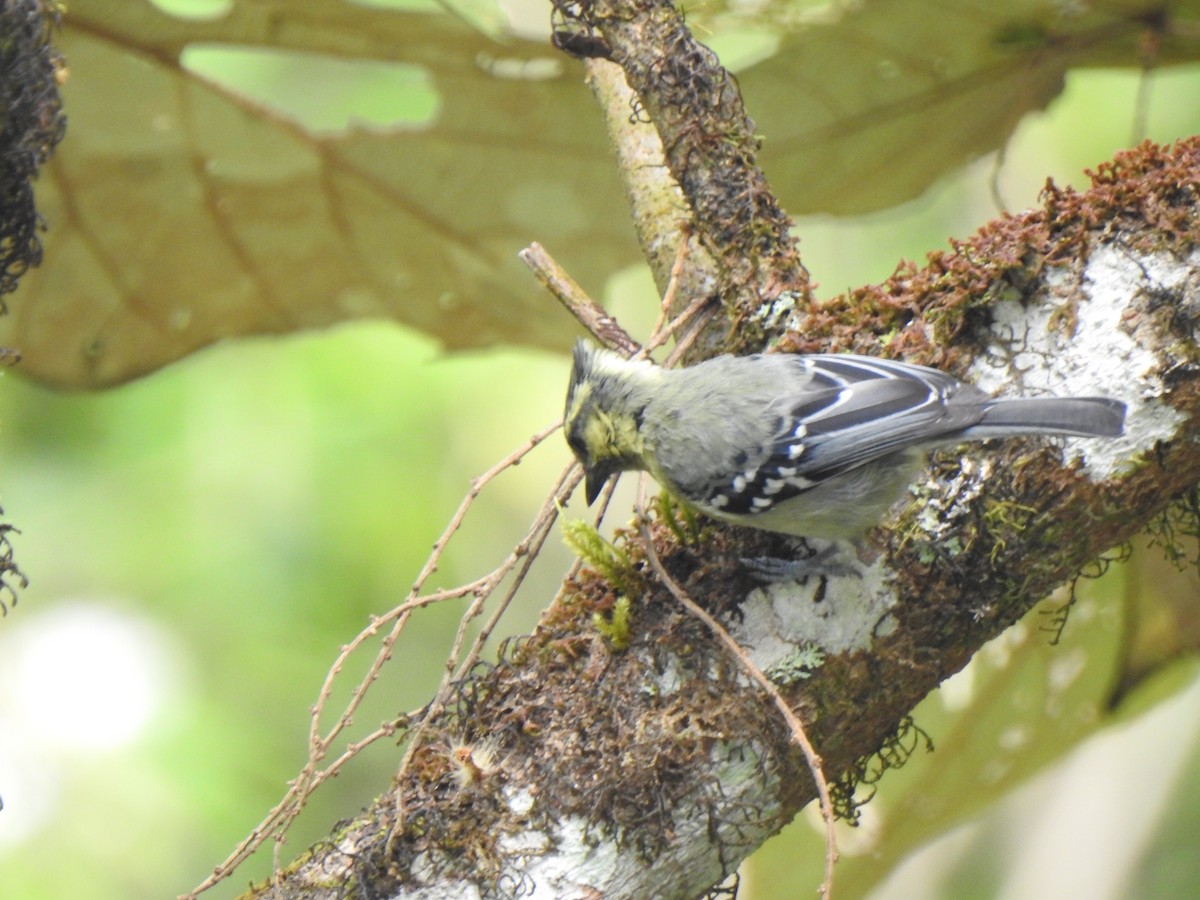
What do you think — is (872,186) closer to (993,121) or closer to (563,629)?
(993,121)

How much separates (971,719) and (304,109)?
3.37 meters

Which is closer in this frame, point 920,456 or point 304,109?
point 920,456

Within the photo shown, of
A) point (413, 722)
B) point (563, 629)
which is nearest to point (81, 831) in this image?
point (413, 722)

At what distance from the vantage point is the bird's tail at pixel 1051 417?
2240mm

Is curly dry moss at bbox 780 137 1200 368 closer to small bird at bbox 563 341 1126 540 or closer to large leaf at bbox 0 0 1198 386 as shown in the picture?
small bird at bbox 563 341 1126 540

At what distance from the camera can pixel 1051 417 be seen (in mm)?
2262

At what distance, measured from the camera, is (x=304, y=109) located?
4.36 meters

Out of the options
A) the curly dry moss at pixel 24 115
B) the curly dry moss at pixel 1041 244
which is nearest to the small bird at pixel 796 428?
the curly dry moss at pixel 1041 244

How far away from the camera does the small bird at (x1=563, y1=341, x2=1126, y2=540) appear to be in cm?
244

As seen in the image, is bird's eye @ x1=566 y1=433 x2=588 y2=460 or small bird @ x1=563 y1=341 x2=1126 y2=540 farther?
bird's eye @ x1=566 y1=433 x2=588 y2=460

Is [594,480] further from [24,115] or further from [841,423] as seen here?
[24,115]

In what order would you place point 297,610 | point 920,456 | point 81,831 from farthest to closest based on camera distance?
point 297,610, point 81,831, point 920,456

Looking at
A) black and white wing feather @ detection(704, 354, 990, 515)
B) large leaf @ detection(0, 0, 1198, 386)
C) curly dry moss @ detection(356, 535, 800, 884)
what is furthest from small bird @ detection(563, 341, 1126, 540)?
large leaf @ detection(0, 0, 1198, 386)

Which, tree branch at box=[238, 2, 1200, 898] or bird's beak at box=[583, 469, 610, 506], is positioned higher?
bird's beak at box=[583, 469, 610, 506]
